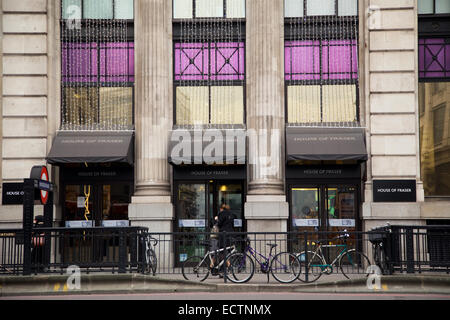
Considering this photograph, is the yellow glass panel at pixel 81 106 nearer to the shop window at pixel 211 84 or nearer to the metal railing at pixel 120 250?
the shop window at pixel 211 84

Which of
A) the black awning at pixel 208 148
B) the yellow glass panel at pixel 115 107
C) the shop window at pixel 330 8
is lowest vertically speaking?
the black awning at pixel 208 148

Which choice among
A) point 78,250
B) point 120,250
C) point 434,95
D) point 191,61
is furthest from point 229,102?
point 78,250

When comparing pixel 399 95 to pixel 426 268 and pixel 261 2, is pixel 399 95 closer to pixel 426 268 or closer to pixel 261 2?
pixel 261 2

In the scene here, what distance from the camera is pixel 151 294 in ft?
46.4

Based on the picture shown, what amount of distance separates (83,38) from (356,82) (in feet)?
31.4

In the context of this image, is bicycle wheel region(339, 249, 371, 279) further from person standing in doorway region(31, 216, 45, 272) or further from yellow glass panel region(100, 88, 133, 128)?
yellow glass panel region(100, 88, 133, 128)

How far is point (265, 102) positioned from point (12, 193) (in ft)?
29.1

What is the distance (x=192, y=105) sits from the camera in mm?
20953

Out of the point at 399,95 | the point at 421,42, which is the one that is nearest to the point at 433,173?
the point at 399,95

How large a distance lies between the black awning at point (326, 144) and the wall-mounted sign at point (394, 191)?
1176mm

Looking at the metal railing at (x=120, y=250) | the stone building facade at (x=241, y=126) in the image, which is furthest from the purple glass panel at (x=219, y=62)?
the metal railing at (x=120, y=250)

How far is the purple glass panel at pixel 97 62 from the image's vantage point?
2102 cm

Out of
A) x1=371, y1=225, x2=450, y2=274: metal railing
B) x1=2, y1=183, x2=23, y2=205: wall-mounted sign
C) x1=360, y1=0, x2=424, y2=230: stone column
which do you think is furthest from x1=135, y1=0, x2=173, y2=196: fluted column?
x1=371, y1=225, x2=450, y2=274: metal railing

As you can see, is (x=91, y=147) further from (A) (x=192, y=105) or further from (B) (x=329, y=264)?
(B) (x=329, y=264)
